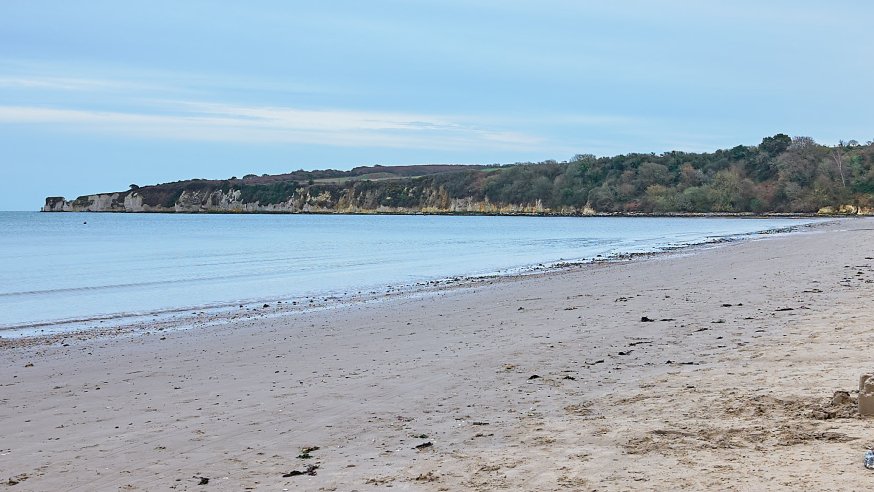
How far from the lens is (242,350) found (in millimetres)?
10477

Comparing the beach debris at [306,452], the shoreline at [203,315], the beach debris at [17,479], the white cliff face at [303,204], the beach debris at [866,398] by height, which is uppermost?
the white cliff face at [303,204]

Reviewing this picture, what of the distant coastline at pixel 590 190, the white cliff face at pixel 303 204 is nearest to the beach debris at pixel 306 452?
the distant coastline at pixel 590 190

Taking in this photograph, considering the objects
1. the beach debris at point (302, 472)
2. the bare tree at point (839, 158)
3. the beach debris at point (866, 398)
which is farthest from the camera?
the bare tree at point (839, 158)

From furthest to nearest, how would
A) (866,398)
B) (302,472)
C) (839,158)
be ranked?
(839,158) < (866,398) < (302,472)

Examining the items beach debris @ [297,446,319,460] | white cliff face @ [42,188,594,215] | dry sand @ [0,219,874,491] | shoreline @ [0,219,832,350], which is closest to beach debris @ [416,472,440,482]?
dry sand @ [0,219,874,491]

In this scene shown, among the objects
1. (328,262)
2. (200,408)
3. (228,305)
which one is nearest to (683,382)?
(200,408)

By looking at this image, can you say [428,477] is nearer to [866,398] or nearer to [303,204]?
[866,398]

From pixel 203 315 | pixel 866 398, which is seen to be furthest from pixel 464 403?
pixel 203 315

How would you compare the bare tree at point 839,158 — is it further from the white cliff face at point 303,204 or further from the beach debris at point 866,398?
the beach debris at point 866,398

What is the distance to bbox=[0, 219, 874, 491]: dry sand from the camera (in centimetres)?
498

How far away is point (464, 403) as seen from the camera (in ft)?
22.6

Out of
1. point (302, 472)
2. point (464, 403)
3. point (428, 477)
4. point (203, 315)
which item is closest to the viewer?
point (428, 477)

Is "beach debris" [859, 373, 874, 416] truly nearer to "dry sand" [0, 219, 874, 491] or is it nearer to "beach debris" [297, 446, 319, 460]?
"dry sand" [0, 219, 874, 491]

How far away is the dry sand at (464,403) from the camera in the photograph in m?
4.98
